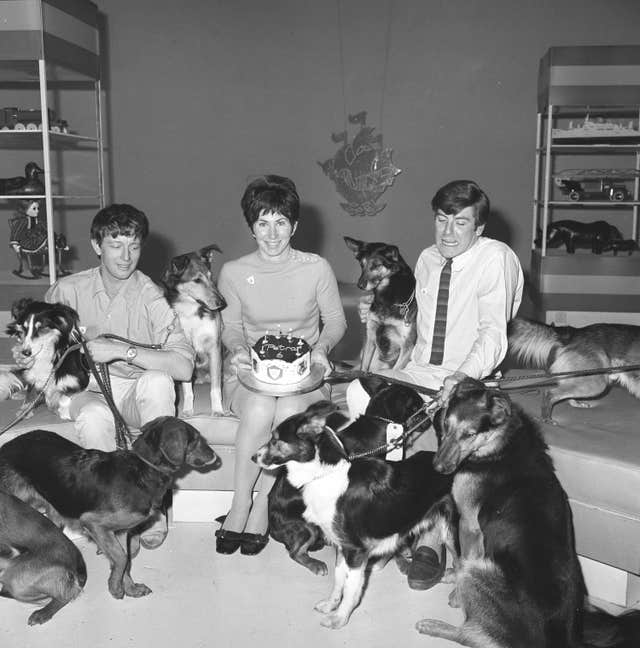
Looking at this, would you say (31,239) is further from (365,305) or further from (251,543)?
(251,543)

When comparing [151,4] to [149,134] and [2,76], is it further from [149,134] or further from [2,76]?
[2,76]

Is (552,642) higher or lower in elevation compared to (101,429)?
lower

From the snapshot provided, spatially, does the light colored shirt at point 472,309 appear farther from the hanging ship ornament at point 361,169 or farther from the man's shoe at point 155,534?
the hanging ship ornament at point 361,169

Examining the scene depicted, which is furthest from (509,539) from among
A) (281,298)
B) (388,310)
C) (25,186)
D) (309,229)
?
(309,229)

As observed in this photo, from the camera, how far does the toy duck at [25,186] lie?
210 inches

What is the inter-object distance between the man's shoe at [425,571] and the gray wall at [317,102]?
4863 mm

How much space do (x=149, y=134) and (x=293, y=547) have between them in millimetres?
5391

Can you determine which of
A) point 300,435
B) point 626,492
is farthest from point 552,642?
point 300,435

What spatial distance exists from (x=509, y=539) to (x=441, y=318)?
3.14ft

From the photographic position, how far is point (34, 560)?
213 cm

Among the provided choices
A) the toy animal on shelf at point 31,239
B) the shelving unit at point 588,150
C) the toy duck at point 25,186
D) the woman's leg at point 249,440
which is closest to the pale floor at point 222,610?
the woman's leg at point 249,440

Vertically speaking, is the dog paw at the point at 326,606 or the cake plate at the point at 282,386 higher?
the cake plate at the point at 282,386

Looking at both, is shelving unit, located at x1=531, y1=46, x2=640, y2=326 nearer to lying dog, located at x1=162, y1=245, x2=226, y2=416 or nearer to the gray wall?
the gray wall

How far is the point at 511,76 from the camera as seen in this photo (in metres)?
6.74
